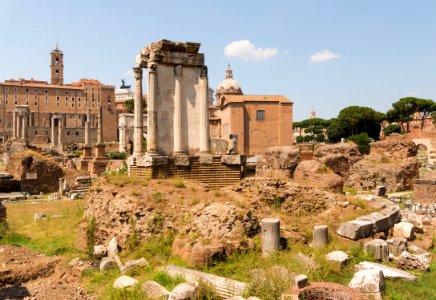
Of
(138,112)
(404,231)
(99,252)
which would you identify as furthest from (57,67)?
(404,231)

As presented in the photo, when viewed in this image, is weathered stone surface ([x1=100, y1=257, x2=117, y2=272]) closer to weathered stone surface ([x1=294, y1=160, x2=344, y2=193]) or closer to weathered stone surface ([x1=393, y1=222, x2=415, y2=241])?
weathered stone surface ([x1=393, y1=222, x2=415, y2=241])

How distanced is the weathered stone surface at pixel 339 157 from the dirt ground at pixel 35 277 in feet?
56.8

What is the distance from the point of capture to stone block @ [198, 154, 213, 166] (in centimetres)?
1067

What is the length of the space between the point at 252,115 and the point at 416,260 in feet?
142

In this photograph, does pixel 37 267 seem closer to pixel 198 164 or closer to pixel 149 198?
pixel 149 198

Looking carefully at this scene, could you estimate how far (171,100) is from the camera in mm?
10922

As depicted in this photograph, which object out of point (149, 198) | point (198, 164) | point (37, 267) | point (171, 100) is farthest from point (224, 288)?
point (171, 100)

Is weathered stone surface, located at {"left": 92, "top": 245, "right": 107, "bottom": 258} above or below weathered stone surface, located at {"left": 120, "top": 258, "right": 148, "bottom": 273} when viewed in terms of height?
below

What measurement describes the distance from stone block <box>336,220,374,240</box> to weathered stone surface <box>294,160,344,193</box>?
469 cm

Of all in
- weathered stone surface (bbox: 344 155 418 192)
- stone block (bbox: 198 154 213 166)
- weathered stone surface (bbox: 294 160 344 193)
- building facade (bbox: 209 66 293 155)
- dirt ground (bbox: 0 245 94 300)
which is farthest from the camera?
building facade (bbox: 209 66 293 155)

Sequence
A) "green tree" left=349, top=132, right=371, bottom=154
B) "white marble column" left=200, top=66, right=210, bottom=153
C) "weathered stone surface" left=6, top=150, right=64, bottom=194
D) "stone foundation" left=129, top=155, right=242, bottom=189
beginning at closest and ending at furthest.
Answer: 1. "stone foundation" left=129, top=155, right=242, bottom=189
2. "white marble column" left=200, top=66, right=210, bottom=153
3. "weathered stone surface" left=6, top=150, right=64, bottom=194
4. "green tree" left=349, top=132, right=371, bottom=154

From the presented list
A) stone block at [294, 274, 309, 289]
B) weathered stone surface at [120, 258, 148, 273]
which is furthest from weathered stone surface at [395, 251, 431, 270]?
weathered stone surface at [120, 258, 148, 273]

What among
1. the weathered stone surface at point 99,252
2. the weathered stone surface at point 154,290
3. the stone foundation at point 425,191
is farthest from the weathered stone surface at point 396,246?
the stone foundation at point 425,191

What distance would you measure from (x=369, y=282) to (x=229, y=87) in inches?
2546
